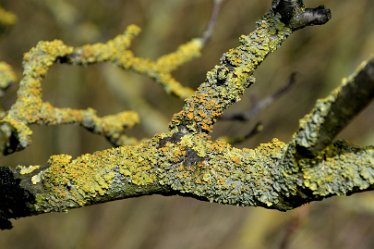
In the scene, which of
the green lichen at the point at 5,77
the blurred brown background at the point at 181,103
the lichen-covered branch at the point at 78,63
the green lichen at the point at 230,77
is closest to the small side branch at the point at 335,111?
the green lichen at the point at 230,77

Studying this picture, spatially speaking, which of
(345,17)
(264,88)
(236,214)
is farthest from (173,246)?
(345,17)

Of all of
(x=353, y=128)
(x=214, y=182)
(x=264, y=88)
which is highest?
(x=264, y=88)

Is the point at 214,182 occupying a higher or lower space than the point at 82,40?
lower

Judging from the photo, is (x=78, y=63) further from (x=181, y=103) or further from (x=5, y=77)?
(x=181, y=103)

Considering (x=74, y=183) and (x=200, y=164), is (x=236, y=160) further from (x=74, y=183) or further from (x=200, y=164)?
(x=74, y=183)

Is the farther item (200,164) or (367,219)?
(367,219)

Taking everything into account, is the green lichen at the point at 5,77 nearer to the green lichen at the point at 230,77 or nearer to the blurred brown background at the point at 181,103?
the green lichen at the point at 230,77

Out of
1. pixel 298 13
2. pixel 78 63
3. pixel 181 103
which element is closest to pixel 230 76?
pixel 298 13
